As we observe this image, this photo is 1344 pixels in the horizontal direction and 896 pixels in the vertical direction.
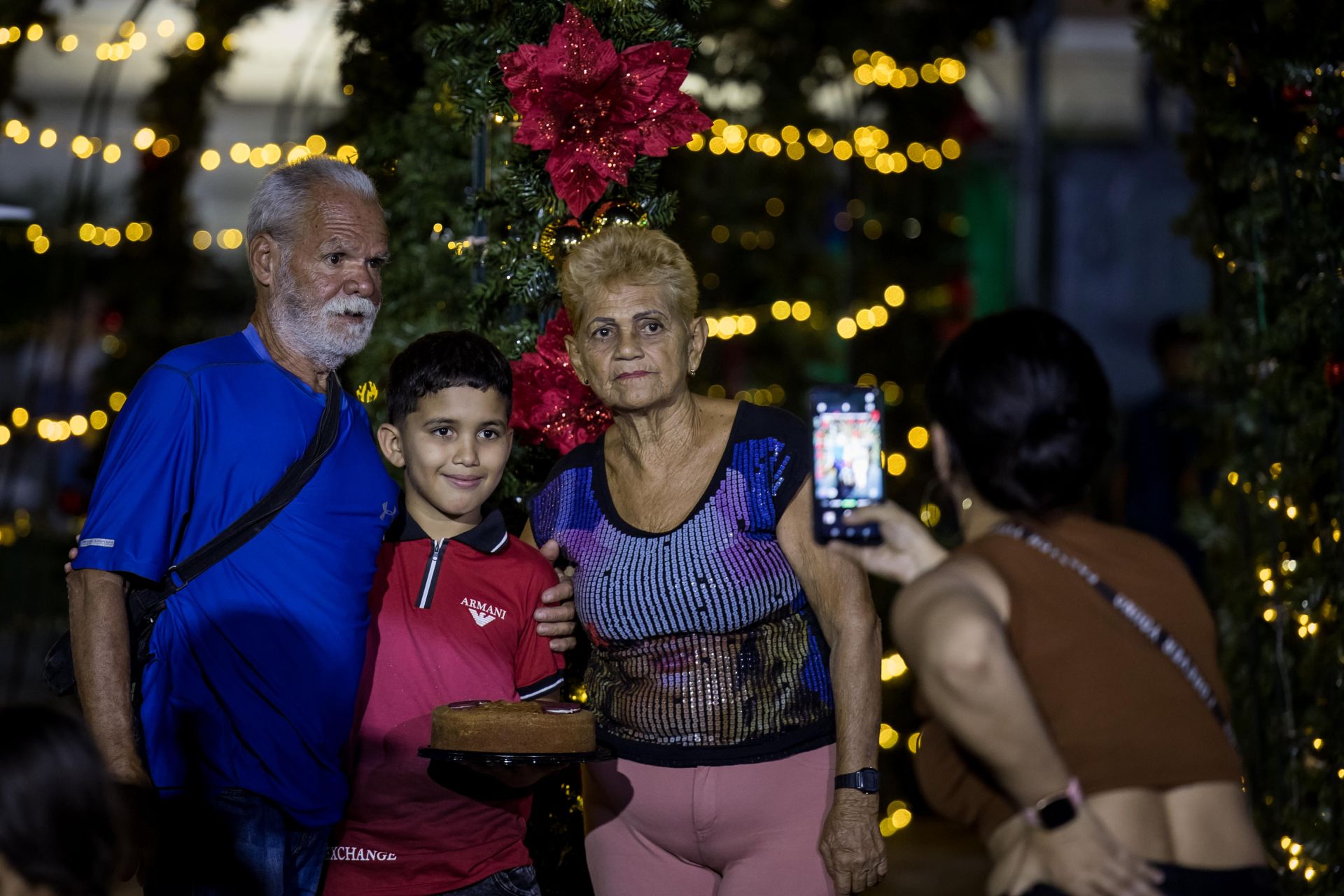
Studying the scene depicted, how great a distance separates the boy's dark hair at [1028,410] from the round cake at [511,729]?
91 centimetres

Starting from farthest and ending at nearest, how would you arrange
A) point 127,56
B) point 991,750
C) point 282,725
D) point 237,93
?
point 237,93 → point 127,56 → point 282,725 → point 991,750

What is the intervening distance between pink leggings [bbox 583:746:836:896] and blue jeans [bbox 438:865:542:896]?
0.51 ft

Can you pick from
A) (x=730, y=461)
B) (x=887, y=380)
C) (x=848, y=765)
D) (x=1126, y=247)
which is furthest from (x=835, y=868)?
(x=1126, y=247)

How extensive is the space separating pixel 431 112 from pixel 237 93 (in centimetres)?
349

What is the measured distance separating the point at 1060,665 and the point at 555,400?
5.10ft

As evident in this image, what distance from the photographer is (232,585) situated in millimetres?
2473

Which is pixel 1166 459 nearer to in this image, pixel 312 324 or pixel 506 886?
pixel 506 886

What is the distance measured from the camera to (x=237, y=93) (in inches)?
296

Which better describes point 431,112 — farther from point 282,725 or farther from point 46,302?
point 46,302

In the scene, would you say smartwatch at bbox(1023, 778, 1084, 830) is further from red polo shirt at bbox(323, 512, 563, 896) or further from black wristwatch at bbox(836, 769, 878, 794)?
red polo shirt at bbox(323, 512, 563, 896)

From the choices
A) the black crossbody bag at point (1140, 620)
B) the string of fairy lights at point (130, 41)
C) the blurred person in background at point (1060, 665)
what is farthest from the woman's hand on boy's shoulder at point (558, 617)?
the string of fairy lights at point (130, 41)

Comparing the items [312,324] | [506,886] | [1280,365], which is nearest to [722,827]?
[506,886]

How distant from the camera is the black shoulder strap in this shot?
8.02ft

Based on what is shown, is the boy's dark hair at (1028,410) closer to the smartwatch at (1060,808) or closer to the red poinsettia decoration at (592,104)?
the smartwatch at (1060,808)
